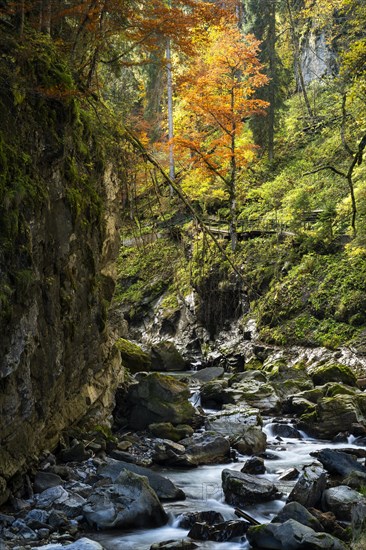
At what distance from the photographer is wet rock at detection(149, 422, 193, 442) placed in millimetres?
11328

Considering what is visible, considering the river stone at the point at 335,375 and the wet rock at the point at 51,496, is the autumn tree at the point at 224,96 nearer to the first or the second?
the river stone at the point at 335,375

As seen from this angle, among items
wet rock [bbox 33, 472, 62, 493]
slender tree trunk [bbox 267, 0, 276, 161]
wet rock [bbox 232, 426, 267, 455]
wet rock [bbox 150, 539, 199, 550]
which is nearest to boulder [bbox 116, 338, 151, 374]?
wet rock [bbox 232, 426, 267, 455]

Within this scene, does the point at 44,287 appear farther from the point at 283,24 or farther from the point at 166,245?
the point at 283,24

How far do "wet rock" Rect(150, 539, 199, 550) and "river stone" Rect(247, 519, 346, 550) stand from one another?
2.20 ft

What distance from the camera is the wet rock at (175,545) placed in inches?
249

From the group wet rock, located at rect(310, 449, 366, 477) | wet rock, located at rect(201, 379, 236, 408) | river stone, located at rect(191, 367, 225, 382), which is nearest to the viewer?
wet rock, located at rect(310, 449, 366, 477)

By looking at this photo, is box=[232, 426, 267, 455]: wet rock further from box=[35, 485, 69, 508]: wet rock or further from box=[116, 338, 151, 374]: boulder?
box=[116, 338, 151, 374]: boulder

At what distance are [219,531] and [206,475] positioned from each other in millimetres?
2617

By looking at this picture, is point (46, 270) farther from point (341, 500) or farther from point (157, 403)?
point (157, 403)

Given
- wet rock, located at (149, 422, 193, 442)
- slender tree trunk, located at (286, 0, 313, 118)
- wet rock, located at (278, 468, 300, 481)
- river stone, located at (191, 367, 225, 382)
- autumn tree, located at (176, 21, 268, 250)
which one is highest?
slender tree trunk, located at (286, 0, 313, 118)

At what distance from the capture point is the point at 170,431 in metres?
11.4

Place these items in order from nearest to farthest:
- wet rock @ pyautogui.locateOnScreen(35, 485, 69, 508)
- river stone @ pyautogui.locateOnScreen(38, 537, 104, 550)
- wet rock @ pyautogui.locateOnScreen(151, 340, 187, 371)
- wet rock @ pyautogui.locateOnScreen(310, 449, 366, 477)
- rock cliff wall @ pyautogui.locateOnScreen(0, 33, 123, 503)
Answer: river stone @ pyautogui.locateOnScreen(38, 537, 104, 550) < rock cliff wall @ pyautogui.locateOnScreen(0, 33, 123, 503) < wet rock @ pyautogui.locateOnScreen(35, 485, 69, 508) < wet rock @ pyautogui.locateOnScreen(310, 449, 366, 477) < wet rock @ pyautogui.locateOnScreen(151, 340, 187, 371)

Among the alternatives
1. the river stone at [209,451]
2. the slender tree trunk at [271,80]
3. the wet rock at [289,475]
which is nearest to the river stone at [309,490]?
the wet rock at [289,475]

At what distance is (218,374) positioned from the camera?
1759 cm
